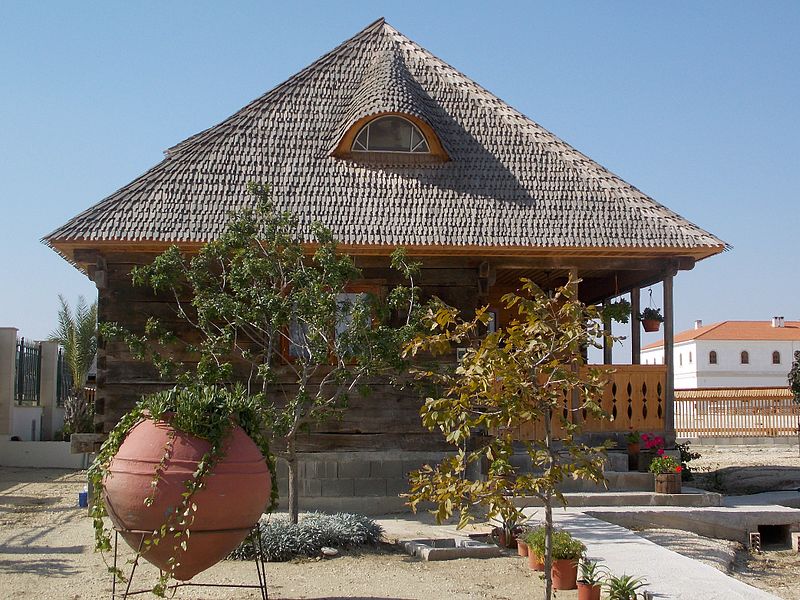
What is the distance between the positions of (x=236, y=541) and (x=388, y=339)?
13.9ft

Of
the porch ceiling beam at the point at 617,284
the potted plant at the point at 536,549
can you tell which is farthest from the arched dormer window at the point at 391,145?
the potted plant at the point at 536,549

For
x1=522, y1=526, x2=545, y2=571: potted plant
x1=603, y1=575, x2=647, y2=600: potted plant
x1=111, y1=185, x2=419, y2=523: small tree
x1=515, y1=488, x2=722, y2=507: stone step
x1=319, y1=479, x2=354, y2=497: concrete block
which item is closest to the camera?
x1=603, y1=575, x2=647, y2=600: potted plant

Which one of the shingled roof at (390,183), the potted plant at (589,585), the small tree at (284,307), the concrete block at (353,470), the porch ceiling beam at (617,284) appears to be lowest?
the potted plant at (589,585)

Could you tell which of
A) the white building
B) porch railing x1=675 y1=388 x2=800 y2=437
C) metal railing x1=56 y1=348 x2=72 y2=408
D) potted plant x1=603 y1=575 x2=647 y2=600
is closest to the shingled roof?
potted plant x1=603 y1=575 x2=647 y2=600

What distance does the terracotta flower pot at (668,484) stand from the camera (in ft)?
42.4

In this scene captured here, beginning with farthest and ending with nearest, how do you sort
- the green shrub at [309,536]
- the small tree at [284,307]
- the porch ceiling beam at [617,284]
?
the porch ceiling beam at [617,284] < the small tree at [284,307] < the green shrub at [309,536]

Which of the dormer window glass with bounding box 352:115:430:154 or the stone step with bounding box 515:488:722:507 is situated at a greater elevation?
the dormer window glass with bounding box 352:115:430:154

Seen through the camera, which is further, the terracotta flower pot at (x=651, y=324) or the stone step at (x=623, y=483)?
the terracotta flower pot at (x=651, y=324)

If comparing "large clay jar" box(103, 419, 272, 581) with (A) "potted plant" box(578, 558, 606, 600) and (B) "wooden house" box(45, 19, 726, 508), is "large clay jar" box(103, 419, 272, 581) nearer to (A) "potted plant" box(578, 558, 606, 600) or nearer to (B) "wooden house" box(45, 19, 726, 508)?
(A) "potted plant" box(578, 558, 606, 600)

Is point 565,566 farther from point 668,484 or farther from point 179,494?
point 668,484

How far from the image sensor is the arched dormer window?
1462 centimetres

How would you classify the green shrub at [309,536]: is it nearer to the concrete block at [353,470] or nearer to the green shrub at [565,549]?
the concrete block at [353,470]

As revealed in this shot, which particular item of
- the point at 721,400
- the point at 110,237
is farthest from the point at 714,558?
the point at 721,400

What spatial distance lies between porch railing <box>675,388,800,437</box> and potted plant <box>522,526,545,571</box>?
68.6ft
